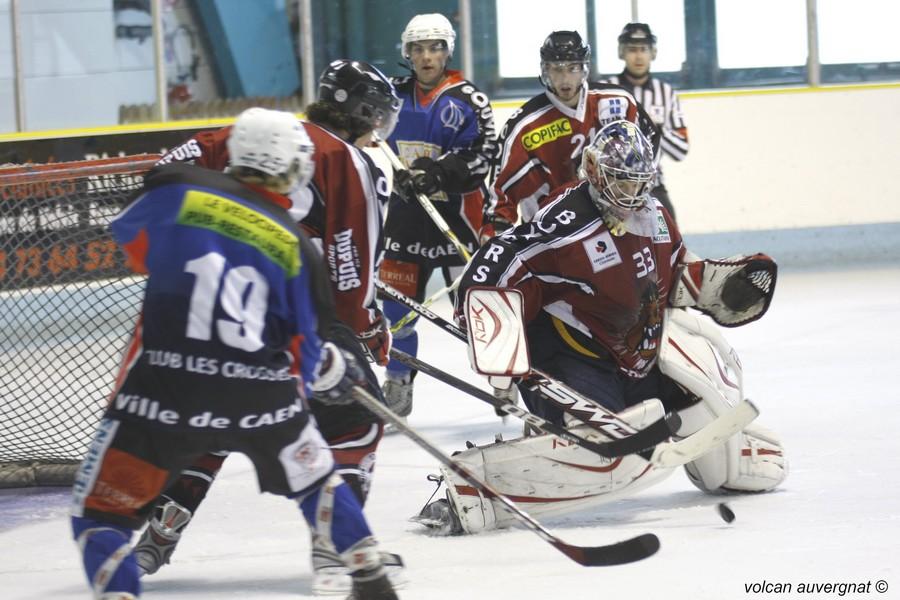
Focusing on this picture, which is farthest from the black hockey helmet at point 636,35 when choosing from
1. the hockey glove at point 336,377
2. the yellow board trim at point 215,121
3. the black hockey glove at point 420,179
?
the hockey glove at point 336,377

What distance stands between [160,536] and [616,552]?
91 centimetres

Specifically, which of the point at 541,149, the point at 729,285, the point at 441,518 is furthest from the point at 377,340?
the point at 541,149

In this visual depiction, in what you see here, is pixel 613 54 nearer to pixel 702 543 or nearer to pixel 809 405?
pixel 809 405

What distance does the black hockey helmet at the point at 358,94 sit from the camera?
9.91 feet

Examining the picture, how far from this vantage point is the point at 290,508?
353cm

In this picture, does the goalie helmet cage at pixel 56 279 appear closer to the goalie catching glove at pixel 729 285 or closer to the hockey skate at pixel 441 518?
the hockey skate at pixel 441 518

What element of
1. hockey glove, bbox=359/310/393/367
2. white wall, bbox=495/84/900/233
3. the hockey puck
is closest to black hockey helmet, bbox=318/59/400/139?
hockey glove, bbox=359/310/393/367

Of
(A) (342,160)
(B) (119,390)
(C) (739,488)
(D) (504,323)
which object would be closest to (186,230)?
(B) (119,390)

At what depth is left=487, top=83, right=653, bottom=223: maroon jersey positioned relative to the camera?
4.58 meters

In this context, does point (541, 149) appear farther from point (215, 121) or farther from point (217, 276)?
point (215, 121)

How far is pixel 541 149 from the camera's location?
457cm

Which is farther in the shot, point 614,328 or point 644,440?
point 614,328

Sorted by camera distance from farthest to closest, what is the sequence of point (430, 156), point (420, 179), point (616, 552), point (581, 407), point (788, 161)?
point (788, 161) < point (430, 156) < point (420, 179) < point (581, 407) < point (616, 552)

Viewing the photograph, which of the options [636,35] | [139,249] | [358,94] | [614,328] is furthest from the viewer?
[636,35]
